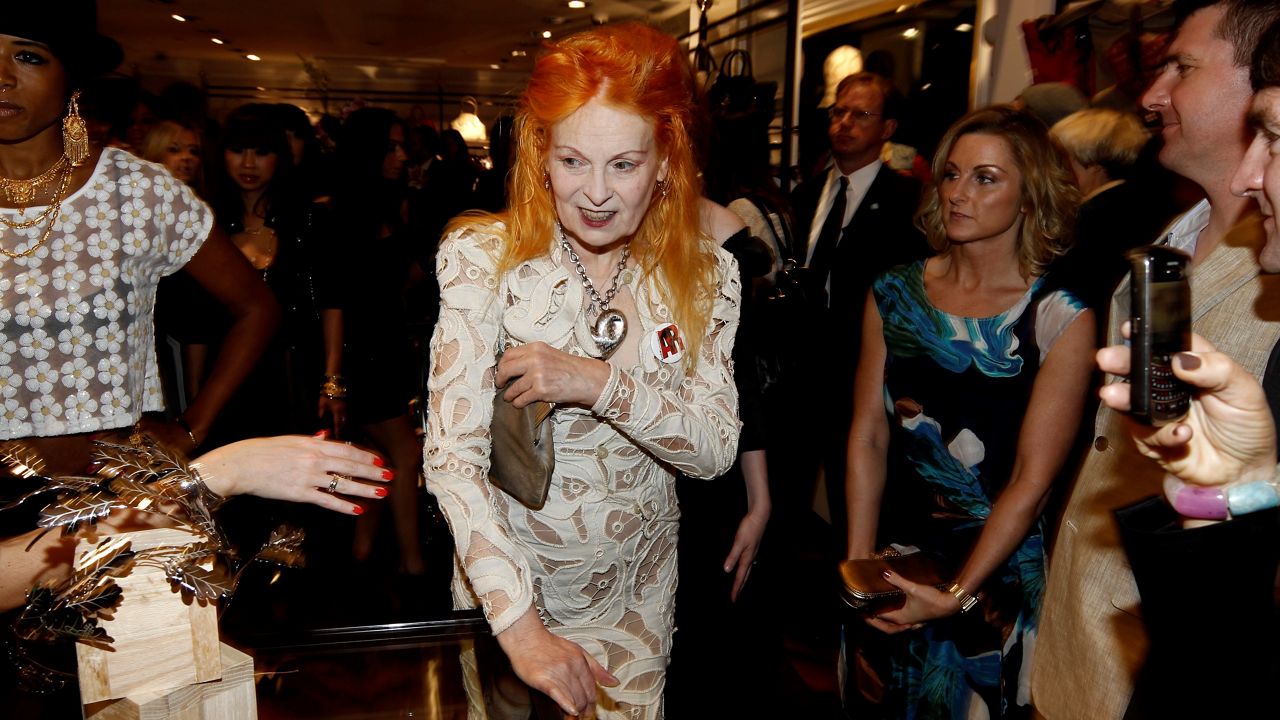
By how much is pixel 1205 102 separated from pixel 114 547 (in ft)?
5.77

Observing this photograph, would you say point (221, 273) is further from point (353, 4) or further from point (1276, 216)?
point (353, 4)

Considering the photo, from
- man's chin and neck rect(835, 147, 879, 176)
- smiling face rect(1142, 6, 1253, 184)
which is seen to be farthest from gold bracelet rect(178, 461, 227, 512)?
man's chin and neck rect(835, 147, 879, 176)

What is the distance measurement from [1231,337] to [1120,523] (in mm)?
521

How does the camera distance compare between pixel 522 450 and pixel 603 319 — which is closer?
pixel 522 450

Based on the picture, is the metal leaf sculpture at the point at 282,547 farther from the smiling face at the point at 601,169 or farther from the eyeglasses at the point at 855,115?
the eyeglasses at the point at 855,115

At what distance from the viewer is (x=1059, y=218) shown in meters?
1.94

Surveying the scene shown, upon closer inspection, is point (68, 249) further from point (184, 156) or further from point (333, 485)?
point (184, 156)

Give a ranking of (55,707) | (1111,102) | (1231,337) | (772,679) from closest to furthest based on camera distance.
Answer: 1. (55,707)
2. (1231,337)
3. (1111,102)
4. (772,679)

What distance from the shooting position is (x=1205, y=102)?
4.55ft

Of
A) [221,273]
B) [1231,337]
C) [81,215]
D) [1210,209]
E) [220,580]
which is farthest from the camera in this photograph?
[221,273]

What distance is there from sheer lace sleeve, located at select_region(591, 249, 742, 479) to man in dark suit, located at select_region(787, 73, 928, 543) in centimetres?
160

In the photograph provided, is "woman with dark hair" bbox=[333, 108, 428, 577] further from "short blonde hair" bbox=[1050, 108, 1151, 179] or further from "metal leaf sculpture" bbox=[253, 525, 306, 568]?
"short blonde hair" bbox=[1050, 108, 1151, 179]

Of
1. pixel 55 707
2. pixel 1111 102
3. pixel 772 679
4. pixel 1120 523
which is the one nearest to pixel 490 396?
pixel 55 707

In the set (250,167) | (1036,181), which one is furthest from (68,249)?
(1036,181)
